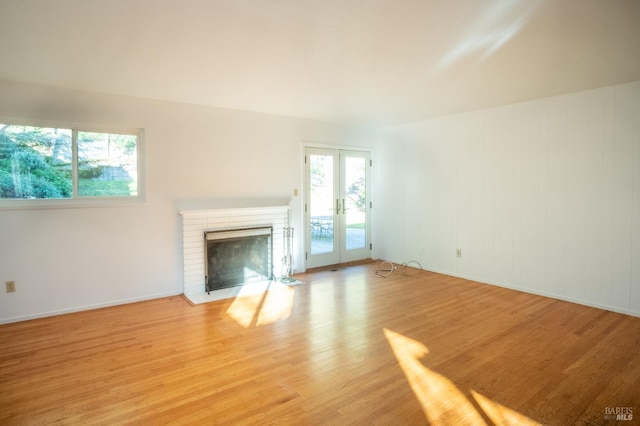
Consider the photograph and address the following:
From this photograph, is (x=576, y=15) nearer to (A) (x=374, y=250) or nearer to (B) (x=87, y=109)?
(B) (x=87, y=109)

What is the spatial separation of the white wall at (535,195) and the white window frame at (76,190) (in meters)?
4.21

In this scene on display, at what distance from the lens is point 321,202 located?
243 inches

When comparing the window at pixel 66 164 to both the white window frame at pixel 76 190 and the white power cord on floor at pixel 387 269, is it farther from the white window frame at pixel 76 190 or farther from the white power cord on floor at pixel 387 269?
the white power cord on floor at pixel 387 269

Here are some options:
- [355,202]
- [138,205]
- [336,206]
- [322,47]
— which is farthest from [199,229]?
[355,202]

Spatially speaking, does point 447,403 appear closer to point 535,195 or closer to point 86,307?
point 535,195

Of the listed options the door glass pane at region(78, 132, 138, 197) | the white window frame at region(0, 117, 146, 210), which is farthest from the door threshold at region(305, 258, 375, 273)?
the door glass pane at region(78, 132, 138, 197)

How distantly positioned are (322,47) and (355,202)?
4015 mm

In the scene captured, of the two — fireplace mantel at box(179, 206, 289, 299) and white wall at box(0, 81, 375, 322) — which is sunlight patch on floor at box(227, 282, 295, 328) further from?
white wall at box(0, 81, 375, 322)

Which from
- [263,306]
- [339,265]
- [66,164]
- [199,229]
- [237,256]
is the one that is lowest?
[263,306]

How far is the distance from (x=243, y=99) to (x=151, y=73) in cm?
124

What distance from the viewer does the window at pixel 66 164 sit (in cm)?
377

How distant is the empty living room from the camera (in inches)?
93.5

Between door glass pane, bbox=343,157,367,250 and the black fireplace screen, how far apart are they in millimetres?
1775

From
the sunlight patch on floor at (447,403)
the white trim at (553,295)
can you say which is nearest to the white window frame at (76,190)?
the sunlight patch on floor at (447,403)
